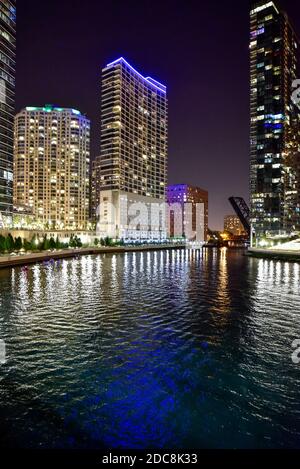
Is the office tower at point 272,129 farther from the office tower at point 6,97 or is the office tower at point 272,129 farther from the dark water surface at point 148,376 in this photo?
the dark water surface at point 148,376

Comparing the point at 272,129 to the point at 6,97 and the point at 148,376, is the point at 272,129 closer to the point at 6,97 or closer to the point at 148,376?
the point at 6,97

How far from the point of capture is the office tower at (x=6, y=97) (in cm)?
A: 11938

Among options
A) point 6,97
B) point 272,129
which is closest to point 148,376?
point 6,97

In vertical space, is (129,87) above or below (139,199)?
above

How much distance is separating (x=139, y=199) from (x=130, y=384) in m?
186

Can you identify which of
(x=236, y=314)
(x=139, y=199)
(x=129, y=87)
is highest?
(x=129, y=87)

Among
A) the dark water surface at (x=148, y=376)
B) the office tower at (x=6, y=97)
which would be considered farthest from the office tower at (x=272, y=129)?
the dark water surface at (x=148, y=376)

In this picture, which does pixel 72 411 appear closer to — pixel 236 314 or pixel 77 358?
pixel 77 358

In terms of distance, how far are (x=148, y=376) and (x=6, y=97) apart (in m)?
136

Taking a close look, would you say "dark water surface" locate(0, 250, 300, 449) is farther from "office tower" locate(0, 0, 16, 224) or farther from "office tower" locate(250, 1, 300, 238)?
"office tower" locate(250, 1, 300, 238)

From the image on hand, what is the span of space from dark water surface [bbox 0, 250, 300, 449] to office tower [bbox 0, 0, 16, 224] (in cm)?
11137

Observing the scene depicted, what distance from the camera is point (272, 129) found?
17950 centimetres

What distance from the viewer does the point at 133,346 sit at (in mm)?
15336

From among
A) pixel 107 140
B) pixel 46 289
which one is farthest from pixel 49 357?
Answer: pixel 107 140
